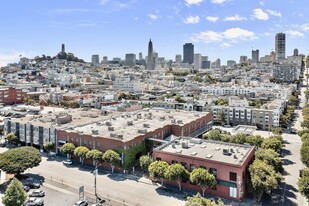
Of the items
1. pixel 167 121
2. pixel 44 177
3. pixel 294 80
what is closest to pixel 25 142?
pixel 44 177

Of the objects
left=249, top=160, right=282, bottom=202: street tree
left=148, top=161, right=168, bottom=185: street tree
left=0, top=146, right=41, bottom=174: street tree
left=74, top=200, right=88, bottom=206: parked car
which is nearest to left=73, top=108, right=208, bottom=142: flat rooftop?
left=148, top=161, right=168, bottom=185: street tree

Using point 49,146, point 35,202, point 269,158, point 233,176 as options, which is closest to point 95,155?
point 49,146

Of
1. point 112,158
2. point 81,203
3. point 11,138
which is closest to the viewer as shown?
point 81,203

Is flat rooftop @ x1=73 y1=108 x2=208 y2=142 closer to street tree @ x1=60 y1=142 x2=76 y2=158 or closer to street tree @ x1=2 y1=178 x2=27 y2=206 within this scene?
street tree @ x1=60 y1=142 x2=76 y2=158

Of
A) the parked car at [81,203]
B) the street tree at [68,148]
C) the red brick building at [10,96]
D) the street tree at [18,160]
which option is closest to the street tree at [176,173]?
the parked car at [81,203]

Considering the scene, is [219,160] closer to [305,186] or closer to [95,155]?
[305,186]

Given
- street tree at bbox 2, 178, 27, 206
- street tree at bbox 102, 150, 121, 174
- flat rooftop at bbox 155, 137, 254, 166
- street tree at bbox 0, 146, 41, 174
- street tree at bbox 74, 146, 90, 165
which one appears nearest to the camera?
street tree at bbox 2, 178, 27, 206

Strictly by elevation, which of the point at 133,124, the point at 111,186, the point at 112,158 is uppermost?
the point at 133,124
